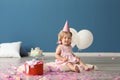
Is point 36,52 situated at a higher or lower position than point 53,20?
lower

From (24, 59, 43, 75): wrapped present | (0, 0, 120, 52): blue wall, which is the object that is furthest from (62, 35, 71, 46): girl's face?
(0, 0, 120, 52): blue wall

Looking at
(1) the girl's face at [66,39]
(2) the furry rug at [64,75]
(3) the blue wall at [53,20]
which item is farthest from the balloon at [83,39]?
(3) the blue wall at [53,20]

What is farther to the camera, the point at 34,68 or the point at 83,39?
the point at 83,39

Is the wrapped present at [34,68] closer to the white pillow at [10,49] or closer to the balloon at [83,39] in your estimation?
the balloon at [83,39]

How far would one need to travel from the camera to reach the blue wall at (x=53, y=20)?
517 centimetres

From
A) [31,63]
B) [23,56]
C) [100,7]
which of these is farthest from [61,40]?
[100,7]

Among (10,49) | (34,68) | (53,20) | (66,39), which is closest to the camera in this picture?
(34,68)

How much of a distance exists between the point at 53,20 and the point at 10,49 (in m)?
0.85

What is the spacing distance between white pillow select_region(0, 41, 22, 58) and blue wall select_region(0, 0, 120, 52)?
0.24 meters

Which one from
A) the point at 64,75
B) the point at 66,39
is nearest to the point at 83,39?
the point at 66,39

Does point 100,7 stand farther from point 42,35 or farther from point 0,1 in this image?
point 0,1

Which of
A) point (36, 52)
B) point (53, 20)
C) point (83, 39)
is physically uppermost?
point (53, 20)

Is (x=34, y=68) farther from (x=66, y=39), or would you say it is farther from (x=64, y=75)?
(x=66, y=39)

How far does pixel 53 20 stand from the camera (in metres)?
5.21
